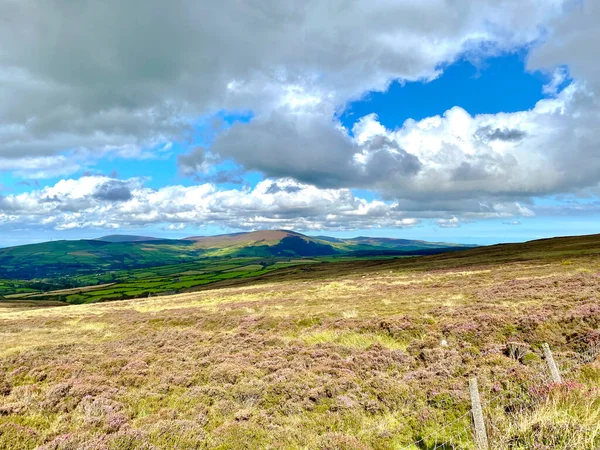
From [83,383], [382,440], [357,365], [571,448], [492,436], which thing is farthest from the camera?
[357,365]

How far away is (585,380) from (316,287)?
39540 mm

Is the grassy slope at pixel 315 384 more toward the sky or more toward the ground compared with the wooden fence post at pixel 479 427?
more toward the ground

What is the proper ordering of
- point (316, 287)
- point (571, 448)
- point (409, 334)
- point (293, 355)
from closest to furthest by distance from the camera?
point (571, 448) < point (293, 355) < point (409, 334) < point (316, 287)

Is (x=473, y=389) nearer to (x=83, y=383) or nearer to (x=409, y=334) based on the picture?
(x=409, y=334)

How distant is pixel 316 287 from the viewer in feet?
160

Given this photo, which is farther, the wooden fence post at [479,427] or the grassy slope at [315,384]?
the grassy slope at [315,384]

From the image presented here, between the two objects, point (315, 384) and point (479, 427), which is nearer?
point (479, 427)

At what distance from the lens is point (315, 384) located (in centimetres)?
1212

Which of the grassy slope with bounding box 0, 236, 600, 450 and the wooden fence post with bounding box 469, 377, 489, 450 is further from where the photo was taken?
the grassy slope with bounding box 0, 236, 600, 450

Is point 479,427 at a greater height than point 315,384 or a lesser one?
greater

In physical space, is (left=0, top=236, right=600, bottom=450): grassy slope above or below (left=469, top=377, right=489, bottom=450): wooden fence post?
below

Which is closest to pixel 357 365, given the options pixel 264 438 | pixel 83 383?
pixel 264 438

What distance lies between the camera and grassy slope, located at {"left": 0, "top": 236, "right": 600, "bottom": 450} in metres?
8.68

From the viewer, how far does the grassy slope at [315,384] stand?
8.68 metres
